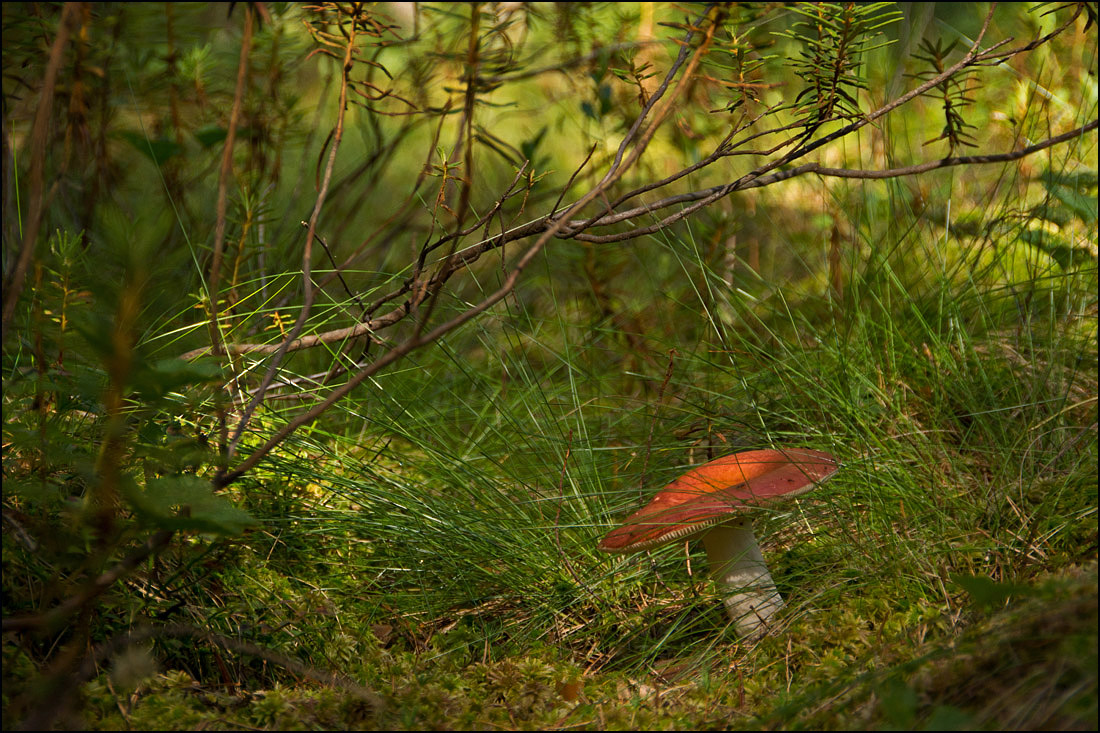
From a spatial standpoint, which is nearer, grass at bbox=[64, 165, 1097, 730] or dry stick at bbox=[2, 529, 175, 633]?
dry stick at bbox=[2, 529, 175, 633]

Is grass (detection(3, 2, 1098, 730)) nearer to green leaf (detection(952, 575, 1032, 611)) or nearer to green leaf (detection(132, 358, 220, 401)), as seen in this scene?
green leaf (detection(952, 575, 1032, 611))

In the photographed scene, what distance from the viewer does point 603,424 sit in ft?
8.59

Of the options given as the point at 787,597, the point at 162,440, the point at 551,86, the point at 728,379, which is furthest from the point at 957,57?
the point at 162,440

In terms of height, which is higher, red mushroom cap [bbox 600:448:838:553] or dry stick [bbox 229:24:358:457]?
dry stick [bbox 229:24:358:457]

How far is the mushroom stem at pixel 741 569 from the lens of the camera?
5.79 ft

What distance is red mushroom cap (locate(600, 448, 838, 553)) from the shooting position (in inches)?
63.0

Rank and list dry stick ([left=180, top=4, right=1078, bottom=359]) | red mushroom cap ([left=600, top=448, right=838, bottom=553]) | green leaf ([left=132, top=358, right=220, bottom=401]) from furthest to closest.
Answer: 1. dry stick ([left=180, top=4, right=1078, bottom=359])
2. red mushroom cap ([left=600, top=448, right=838, bottom=553])
3. green leaf ([left=132, top=358, right=220, bottom=401])

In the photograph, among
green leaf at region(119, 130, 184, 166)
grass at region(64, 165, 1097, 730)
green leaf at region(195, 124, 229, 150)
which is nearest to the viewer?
grass at region(64, 165, 1097, 730)

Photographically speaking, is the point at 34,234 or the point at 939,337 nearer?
the point at 34,234

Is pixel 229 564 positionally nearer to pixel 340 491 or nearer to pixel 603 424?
pixel 340 491

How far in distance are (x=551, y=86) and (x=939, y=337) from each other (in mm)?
4020

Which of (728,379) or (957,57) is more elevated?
(957,57)

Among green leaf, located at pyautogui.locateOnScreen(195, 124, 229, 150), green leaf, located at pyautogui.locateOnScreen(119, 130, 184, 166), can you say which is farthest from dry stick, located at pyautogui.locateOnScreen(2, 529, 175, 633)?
green leaf, located at pyautogui.locateOnScreen(195, 124, 229, 150)

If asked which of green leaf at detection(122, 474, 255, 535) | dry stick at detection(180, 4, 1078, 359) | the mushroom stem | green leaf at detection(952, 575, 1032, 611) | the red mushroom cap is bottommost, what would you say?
the mushroom stem
